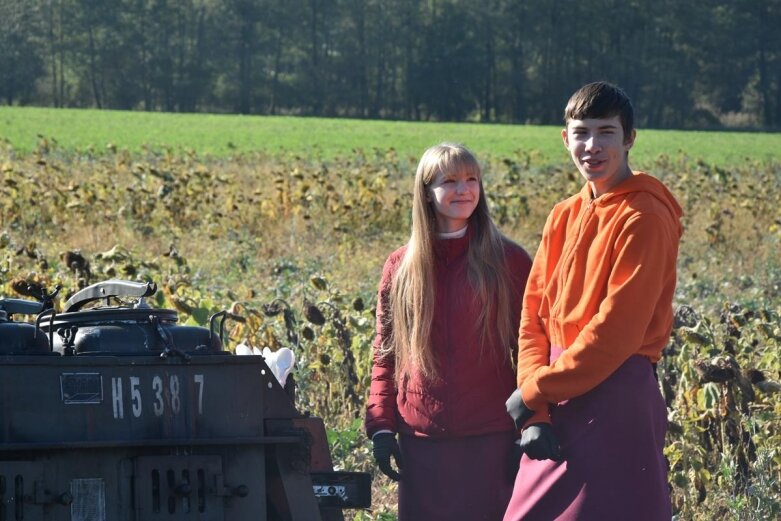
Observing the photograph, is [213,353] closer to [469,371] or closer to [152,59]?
[469,371]

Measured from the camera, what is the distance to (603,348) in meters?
3.42

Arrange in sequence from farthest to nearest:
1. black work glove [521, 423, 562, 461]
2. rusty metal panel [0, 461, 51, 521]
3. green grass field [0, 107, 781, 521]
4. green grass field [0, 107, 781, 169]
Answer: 1. green grass field [0, 107, 781, 169]
2. green grass field [0, 107, 781, 521]
3. black work glove [521, 423, 562, 461]
4. rusty metal panel [0, 461, 51, 521]

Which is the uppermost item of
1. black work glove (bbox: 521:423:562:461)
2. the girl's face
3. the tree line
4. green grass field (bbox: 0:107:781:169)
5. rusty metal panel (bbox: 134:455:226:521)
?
the tree line

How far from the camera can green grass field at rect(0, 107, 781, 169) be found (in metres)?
36.2

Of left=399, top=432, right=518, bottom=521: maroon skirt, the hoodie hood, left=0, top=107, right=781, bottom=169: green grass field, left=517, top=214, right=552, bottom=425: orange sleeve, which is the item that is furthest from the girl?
left=0, top=107, right=781, bottom=169: green grass field

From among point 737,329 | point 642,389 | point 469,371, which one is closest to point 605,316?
point 642,389

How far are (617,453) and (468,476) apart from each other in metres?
0.81

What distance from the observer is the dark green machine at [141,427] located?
3.40m

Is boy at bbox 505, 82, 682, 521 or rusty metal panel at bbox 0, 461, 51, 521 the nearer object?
rusty metal panel at bbox 0, 461, 51, 521

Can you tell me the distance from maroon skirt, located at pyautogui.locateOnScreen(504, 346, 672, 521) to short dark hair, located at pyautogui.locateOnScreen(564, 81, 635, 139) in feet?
2.10

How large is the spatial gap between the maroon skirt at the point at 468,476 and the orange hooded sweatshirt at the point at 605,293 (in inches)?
24.0

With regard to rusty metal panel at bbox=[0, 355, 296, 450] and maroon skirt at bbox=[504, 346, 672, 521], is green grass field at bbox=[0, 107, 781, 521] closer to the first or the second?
rusty metal panel at bbox=[0, 355, 296, 450]

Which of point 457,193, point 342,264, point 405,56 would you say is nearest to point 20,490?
point 457,193

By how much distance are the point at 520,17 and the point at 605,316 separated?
92.6 metres
